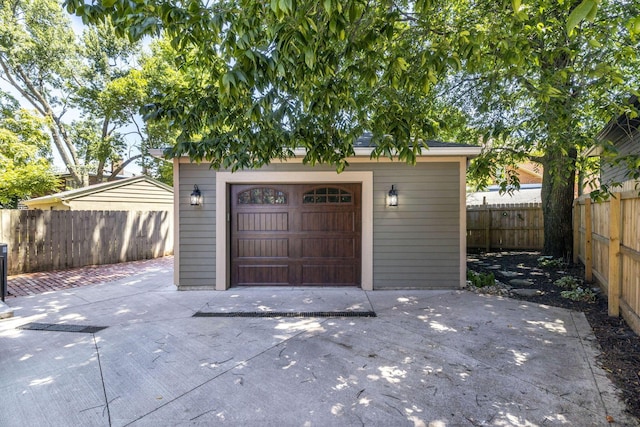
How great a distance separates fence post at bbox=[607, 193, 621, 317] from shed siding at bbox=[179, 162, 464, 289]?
2095 mm

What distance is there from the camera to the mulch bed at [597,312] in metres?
2.66

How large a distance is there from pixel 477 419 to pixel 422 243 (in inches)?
149

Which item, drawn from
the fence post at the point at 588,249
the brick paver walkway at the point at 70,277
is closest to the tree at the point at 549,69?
the fence post at the point at 588,249

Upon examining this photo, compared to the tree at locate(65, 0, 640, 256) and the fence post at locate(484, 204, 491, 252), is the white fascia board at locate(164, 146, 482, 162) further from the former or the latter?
the fence post at locate(484, 204, 491, 252)

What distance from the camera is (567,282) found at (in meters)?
5.56

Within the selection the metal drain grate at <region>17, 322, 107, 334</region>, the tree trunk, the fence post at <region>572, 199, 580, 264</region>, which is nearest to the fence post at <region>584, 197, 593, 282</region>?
the fence post at <region>572, 199, 580, 264</region>

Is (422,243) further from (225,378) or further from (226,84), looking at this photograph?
(226,84)

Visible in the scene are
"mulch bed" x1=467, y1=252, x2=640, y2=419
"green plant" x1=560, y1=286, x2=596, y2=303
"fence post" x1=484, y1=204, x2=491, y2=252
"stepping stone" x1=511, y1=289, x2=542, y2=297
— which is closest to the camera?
"mulch bed" x1=467, y1=252, x2=640, y2=419

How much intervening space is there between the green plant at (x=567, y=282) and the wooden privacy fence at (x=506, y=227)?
4.35 metres

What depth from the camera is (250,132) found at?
11.8 ft

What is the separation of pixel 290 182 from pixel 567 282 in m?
5.38

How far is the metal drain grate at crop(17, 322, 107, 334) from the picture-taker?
12.5ft

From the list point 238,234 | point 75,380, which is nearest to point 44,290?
point 238,234

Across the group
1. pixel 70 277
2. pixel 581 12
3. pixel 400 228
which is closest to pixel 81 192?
pixel 70 277
